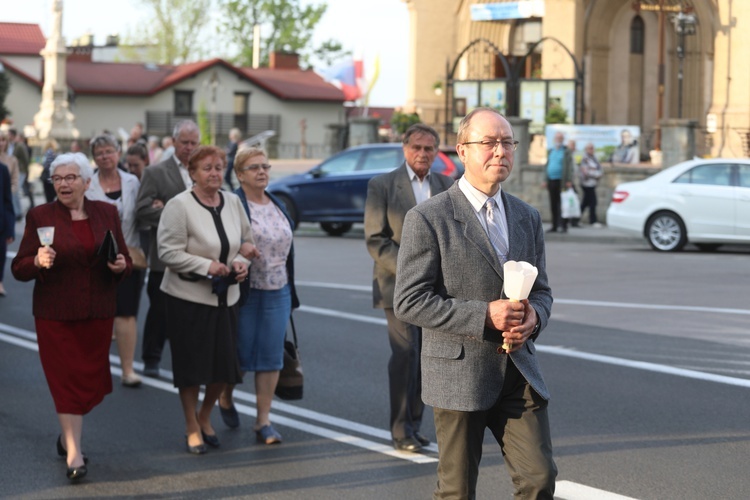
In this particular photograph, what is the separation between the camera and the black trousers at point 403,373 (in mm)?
7793

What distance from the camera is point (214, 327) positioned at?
7895 mm

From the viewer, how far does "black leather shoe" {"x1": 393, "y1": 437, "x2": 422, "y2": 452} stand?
310 inches

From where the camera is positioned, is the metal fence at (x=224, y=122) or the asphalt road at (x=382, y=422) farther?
the metal fence at (x=224, y=122)

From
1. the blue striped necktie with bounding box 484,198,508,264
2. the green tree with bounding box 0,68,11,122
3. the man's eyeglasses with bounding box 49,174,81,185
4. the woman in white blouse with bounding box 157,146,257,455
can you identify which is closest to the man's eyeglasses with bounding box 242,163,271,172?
the woman in white blouse with bounding box 157,146,257,455

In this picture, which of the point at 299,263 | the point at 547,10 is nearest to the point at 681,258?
the point at 299,263

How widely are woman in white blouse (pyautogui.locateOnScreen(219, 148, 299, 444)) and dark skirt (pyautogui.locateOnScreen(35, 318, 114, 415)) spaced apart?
Answer: 0.95 meters

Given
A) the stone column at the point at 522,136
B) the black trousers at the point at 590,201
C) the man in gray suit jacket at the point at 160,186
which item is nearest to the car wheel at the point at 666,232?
the black trousers at the point at 590,201

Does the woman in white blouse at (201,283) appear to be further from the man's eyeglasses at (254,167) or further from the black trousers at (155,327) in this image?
the black trousers at (155,327)

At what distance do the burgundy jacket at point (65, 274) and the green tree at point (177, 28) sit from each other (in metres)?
75.9

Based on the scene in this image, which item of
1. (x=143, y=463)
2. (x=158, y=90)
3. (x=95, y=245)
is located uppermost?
(x=158, y=90)

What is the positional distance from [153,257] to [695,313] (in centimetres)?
634

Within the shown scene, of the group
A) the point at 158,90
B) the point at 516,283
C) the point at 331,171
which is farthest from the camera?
the point at 158,90

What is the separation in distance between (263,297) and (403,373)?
1.02 metres

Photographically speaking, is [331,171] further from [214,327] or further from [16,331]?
[214,327]
